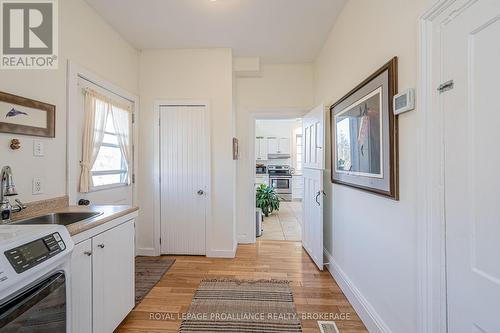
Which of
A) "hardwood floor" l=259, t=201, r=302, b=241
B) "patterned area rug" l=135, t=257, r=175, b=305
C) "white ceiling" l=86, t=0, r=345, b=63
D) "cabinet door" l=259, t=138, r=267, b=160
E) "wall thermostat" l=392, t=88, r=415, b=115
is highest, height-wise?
"white ceiling" l=86, t=0, r=345, b=63

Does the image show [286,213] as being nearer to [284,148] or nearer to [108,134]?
[284,148]

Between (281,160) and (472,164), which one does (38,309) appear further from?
(281,160)

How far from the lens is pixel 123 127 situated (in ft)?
9.93

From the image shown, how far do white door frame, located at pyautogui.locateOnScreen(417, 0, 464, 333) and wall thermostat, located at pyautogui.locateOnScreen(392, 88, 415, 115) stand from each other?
6 cm

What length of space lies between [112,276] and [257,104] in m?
2.99

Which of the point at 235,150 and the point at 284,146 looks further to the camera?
the point at 284,146

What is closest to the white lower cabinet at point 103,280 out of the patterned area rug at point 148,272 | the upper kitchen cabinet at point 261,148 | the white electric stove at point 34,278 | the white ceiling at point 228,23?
the white electric stove at point 34,278

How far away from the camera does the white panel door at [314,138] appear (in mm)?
2885

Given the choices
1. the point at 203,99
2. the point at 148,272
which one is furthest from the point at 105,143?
the point at 148,272

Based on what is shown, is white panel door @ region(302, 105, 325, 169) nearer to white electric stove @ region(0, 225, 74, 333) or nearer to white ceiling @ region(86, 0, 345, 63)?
white ceiling @ region(86, 0, 345, 63)

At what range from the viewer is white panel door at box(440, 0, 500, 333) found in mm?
933

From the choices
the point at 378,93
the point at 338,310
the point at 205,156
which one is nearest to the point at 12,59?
the point at 205,156

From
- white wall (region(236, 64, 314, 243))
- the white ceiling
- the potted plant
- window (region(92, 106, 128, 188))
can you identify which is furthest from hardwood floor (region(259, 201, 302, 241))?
the white ceiling

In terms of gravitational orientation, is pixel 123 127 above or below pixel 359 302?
above
